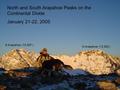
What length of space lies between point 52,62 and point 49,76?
1.25 metres

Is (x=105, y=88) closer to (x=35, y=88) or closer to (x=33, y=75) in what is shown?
(x=35, y=88)

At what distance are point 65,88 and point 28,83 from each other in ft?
10.5

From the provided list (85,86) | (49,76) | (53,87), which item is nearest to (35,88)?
(53,87)

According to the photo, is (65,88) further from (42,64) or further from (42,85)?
(42,64)

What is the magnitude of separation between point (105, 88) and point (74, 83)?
3902 millimetres

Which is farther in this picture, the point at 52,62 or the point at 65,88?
the point at 52,62

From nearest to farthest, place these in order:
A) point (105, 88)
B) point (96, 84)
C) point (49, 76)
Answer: point (105, 88), point (96, 84), point (49, 76)

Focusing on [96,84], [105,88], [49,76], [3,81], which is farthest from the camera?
[49,76]

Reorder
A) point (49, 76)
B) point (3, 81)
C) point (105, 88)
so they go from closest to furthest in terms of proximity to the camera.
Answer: point (105, 88)
point (3, 81)
point (49, 76)

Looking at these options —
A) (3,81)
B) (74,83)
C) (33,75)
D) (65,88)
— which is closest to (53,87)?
(65,88)

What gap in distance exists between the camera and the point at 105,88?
27.0 metres

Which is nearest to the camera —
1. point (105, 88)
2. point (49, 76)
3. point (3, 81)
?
point (105, 88)

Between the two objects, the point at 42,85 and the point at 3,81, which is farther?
the point at 3,81

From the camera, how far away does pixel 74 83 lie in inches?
1193
